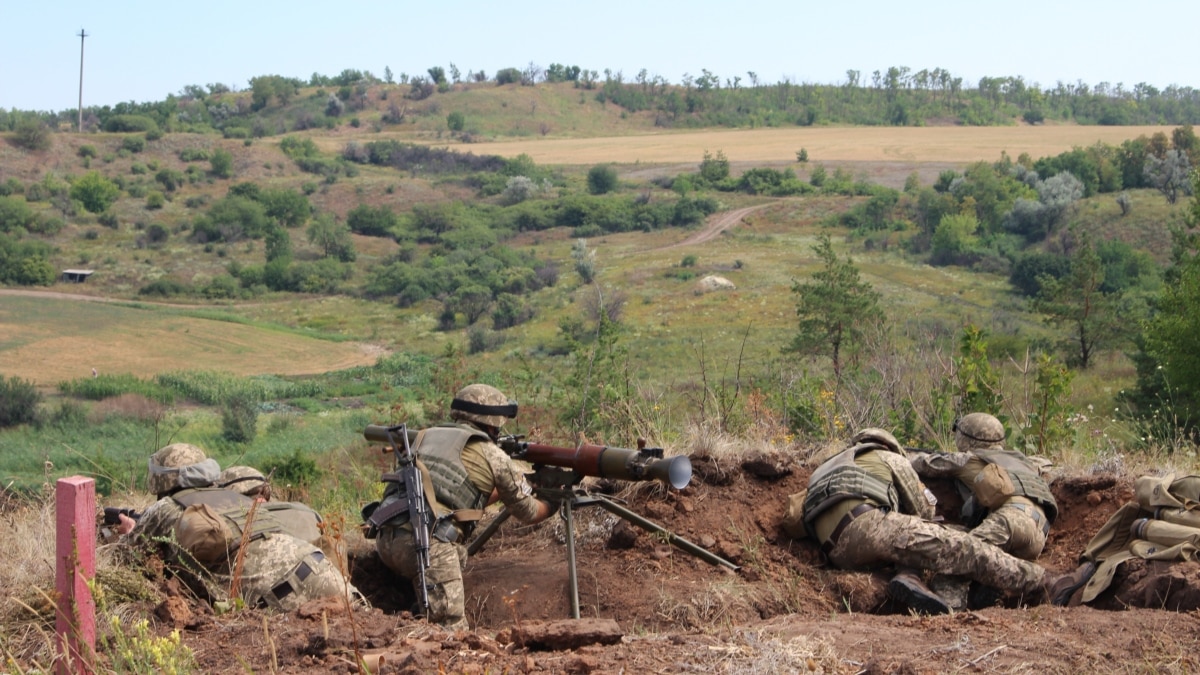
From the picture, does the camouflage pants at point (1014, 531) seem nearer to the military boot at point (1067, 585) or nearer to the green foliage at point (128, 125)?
the military boot at point (1067, 585)

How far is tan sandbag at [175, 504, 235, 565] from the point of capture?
5316mm

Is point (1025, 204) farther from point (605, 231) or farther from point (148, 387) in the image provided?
point (148, 387)

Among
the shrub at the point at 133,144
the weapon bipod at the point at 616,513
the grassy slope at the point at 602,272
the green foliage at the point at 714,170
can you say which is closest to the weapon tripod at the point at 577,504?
the weapon bipod at the point at 616,513

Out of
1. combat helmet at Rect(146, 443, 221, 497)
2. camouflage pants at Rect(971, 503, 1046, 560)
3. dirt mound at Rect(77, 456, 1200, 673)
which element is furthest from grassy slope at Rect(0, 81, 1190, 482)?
combat helmet at Rect(146, 443, 221, 497)

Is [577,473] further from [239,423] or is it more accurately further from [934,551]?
[239,423]

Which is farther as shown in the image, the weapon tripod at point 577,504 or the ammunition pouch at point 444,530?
the weapon tripod at point 577,504

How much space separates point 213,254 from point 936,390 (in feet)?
179

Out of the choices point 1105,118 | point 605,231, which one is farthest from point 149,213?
point 1105,118

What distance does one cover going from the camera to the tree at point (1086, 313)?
3066cm

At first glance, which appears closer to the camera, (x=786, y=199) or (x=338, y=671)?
(x=338, y=671)

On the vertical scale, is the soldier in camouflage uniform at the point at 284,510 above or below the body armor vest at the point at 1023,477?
below

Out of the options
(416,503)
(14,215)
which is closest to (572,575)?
(416,503)

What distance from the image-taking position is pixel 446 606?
546cm

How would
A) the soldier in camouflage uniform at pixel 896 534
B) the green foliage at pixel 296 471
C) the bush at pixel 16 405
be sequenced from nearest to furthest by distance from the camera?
the soldier in camouflage uniform at pixel 896 534 → the green foliage at pixel 296 471 → the bush at pixel 16 405
